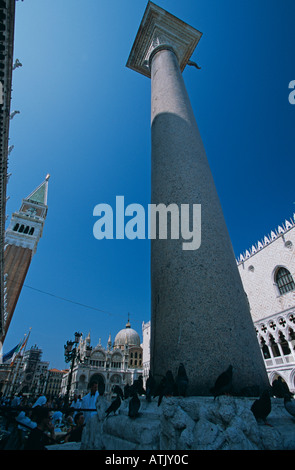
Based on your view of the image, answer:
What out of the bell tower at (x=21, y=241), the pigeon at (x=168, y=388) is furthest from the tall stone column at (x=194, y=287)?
the bell tower at (x=21, y=241)

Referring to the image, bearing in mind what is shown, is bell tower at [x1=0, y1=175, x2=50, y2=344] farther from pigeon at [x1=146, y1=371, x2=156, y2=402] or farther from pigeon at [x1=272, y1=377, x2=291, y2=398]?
pigeon at [x1=272, y1=377, x2=291, y2=398]

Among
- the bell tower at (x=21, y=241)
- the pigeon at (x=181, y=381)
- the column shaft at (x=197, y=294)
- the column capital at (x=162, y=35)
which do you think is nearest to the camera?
the pigeon at (x=181, y=381)

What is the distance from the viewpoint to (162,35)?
7.50 metres

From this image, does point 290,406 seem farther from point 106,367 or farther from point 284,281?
point 106,367

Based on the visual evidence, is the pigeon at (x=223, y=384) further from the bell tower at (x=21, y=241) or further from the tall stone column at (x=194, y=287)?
the bell tower at (x=21, y=241)

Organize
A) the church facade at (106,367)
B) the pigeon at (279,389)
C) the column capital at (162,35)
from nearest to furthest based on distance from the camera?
the pigeon at (279,389), the column capital at (162,35), the church facade at (106,367)

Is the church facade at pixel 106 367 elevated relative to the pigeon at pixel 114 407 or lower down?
elevated

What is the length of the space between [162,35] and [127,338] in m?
64.0

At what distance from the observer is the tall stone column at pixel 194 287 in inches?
101

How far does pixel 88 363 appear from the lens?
48.2 meters

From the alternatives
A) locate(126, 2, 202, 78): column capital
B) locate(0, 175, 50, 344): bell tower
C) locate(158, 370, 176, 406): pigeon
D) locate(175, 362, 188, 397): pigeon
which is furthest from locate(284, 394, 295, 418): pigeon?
locate(0, 175, 50, 344): bell tower

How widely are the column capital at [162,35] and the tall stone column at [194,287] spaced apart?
375 centimetres

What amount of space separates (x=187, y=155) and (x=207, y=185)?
2.37 ft
